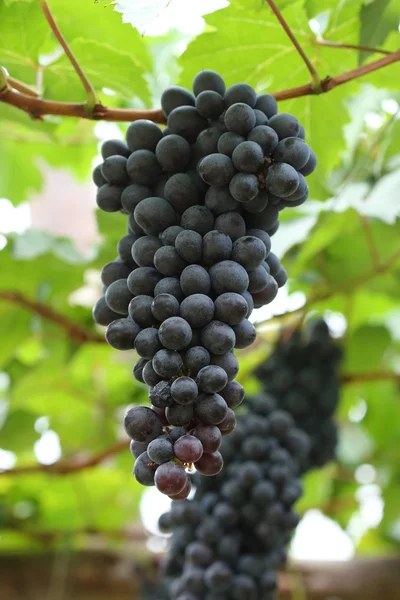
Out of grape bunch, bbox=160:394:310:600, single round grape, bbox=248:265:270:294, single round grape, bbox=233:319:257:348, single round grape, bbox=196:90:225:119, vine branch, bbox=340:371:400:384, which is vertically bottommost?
grape bunch, bbox=160:394:310:600

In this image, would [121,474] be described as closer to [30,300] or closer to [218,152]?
[30,300]

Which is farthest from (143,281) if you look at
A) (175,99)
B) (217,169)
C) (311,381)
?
(311,381)

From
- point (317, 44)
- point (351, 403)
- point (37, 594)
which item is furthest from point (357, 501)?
point (317, 44)

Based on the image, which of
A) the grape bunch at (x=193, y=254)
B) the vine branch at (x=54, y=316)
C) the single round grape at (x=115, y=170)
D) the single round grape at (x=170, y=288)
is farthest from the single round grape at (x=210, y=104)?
the vine branch at (x=54, y=316)

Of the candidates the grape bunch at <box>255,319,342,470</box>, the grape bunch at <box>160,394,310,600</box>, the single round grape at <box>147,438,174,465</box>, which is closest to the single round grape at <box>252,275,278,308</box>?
the single round grape at <box>147,438,174,465</box>

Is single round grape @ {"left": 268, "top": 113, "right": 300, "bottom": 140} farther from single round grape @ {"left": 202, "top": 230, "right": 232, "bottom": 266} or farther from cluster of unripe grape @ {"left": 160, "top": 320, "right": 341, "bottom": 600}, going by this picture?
cluster of unripe grape @ {"left": 160, "top": 320, "right": 341, "bottom": 600}

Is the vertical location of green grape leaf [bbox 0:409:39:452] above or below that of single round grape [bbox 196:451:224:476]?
below

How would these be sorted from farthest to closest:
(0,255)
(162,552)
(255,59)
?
(162,552), (0,255), (255,59)

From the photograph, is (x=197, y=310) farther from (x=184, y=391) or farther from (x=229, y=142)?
(x=229, y=142)
